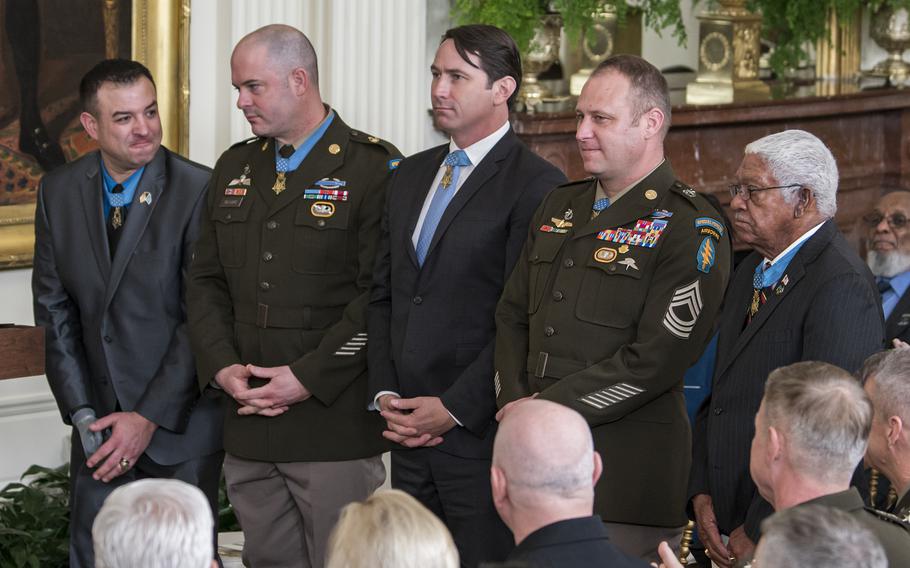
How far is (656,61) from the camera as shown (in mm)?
8023

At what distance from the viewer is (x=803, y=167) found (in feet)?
12.4

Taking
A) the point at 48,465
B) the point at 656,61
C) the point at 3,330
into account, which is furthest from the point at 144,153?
the point at 656,61

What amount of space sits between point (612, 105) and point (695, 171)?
3430mm

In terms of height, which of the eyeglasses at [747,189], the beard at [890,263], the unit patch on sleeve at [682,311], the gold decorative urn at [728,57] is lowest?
the unit patch on sleeve at [682,311]

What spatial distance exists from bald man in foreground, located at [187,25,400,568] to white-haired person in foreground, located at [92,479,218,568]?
179 cm

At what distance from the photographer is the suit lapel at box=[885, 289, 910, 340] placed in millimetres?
5445

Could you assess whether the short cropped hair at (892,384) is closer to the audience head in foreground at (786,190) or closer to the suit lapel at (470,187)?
the audience head in foreground at (786,190)

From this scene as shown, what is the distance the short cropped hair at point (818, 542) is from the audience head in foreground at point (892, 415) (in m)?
1.02

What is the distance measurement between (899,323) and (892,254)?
496 millimetres

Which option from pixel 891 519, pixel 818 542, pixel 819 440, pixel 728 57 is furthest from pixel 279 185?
pixel 728 57

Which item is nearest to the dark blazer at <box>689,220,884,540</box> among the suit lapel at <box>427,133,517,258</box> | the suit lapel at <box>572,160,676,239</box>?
the suit lapel at <box>572,160,676,239</box>

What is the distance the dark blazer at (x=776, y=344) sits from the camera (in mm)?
3680

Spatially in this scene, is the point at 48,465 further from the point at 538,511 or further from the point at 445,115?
the point at 538,511

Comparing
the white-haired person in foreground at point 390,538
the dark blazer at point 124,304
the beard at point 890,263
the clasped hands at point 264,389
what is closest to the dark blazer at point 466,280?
the clasped hands at point 264,389
